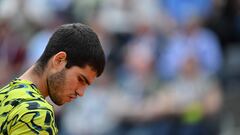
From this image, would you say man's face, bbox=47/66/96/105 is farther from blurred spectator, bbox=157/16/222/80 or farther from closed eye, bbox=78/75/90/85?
blurred spectator, bbox=157/16/222/80

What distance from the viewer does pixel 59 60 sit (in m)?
4.58

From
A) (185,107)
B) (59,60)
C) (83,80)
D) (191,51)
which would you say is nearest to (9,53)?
(191,51)

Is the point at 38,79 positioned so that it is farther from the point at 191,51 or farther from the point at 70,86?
the point at 191,51

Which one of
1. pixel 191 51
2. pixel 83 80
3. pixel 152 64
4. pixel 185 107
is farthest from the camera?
pixel 152 64

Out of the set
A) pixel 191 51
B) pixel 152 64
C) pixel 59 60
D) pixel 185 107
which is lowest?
pixel 185 107

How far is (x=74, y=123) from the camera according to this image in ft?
35.7

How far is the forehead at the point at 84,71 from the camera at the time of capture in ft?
15.2

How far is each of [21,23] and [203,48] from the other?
339cm

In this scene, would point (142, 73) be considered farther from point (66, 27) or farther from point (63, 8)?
point (66, 27)

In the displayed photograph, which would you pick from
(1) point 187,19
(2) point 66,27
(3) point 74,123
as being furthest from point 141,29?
(2) point 66,27

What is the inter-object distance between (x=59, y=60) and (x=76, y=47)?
12cm

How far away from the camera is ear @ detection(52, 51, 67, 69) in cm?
457

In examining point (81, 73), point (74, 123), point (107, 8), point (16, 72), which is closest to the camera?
point (81, 73)

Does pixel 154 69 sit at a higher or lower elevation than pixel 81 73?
lower
